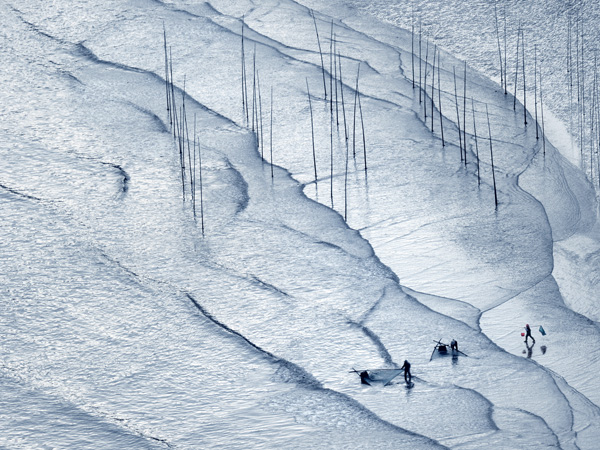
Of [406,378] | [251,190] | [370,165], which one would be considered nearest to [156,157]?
[251,190]

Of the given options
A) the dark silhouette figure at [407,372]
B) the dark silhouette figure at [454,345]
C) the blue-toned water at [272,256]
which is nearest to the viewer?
the blue-toned water at [272,256]

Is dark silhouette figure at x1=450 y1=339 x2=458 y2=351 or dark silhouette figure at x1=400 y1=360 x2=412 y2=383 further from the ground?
dark silhouette figure at x1=450 y1=339 x2=458 y2=351

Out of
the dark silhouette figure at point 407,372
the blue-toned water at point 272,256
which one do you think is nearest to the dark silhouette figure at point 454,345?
the blue-toned water at point 272,256

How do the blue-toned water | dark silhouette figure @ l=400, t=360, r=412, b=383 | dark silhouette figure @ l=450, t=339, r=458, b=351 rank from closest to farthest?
the blue-toned water
dark silhouette figure @ l=400, t=360, r=412, b=383
dark silhouette figure @ l=450, t=339, r=458, b=351

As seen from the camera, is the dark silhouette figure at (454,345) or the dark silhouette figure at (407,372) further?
the dark silhouette figure at (454,345)

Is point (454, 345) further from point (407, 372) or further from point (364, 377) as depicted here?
point (364, 377)

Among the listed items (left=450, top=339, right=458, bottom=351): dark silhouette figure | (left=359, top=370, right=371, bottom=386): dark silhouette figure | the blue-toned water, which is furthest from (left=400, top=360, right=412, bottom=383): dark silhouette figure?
(left=450, top=339, right=458, bottom=351): dark silhouette figure

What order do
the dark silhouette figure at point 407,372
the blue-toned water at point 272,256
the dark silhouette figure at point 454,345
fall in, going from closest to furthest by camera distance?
the blue-toned water at point 272,256 → the dark silhouette figure at point 407,372 → the dark silhouette figure at point 454,345

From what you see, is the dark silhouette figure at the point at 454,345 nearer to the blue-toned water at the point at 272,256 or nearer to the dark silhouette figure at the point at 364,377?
the blue-toned water at the point at 272,256

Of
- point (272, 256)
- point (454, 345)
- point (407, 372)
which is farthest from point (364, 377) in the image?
point (272, 256)

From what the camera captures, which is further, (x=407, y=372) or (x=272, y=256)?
(x=272, y=256)

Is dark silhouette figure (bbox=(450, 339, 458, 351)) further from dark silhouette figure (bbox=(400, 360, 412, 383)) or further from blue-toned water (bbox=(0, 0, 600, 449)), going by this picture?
dark silhouette figure (bbox=(400, 360, 412, 383))

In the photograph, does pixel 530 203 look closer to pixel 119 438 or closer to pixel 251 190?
pixel 251 190
